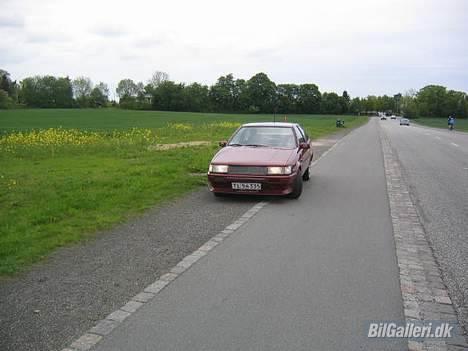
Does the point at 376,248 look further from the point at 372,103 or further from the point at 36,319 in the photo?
the point at 372,103

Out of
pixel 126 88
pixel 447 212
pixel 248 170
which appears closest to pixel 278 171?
pixel 248 170

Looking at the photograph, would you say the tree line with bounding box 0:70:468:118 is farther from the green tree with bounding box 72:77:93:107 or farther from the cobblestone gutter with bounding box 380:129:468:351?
the cobblestone gutter with bounding box 380:129:468:351

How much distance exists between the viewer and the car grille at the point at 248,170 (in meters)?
8.30

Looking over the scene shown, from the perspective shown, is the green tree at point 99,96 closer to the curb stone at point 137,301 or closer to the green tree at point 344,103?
the green tree at point 344,103

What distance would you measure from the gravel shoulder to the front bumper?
46.1 inches

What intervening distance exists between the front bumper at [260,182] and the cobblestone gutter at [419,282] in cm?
188

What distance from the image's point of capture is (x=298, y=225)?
6762 millimetres

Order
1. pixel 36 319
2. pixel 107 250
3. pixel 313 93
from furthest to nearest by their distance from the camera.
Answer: pixel 313 93 < pixel 107 250 < pixel 36 319

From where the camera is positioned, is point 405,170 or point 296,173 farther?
point 405,170

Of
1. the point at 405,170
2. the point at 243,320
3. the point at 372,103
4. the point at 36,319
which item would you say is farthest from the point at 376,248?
the point at 372,103

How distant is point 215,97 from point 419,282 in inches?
5096

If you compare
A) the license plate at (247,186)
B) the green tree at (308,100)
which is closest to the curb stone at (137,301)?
the license plate at (247,186)

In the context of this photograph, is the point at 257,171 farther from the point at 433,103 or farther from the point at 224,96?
the point at 433,103

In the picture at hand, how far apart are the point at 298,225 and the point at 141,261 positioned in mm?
2611
